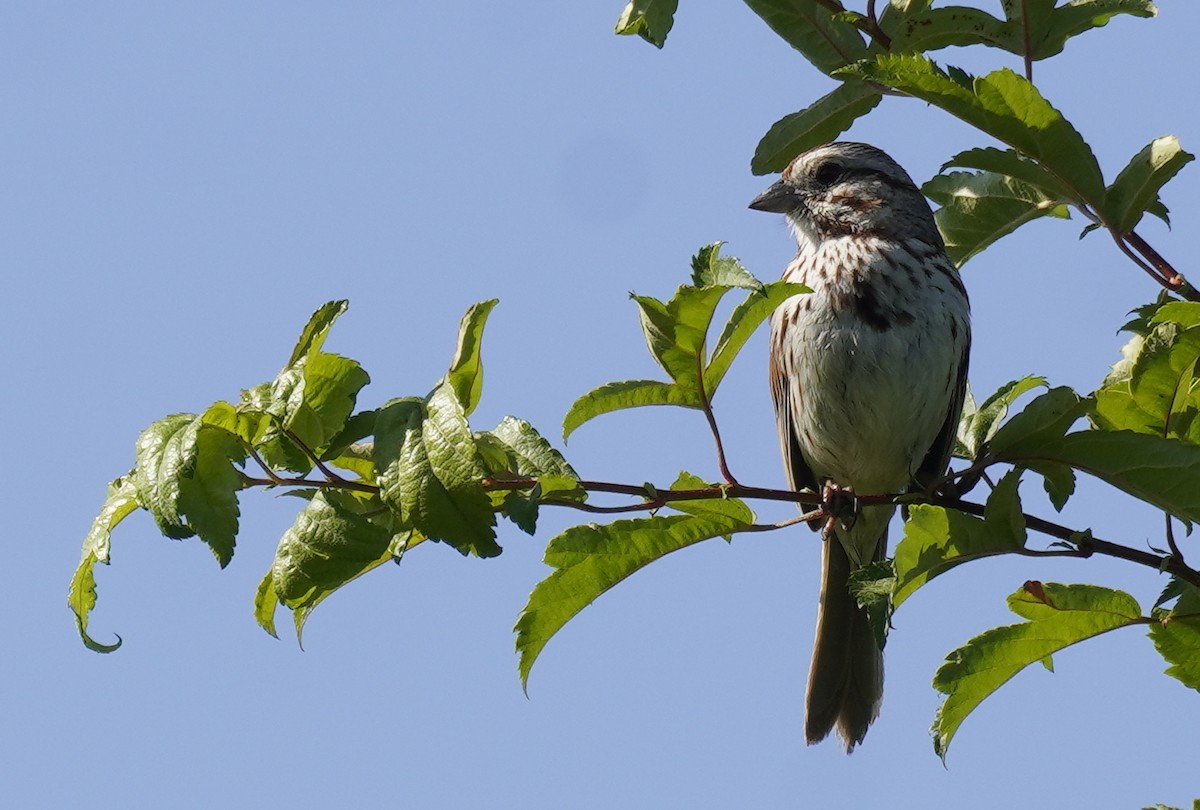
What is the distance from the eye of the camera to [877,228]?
5.14 metres

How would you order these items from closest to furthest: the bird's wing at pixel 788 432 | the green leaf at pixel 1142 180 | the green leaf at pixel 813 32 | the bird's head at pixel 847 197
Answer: the green leaf at pixel 1142 180 < the green leaf at pixel 813 32 < the bird's wing at pixel 788 432 < the bird's head at pixel 847 197

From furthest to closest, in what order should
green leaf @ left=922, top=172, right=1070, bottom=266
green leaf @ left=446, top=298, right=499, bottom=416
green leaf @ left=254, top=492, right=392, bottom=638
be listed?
green leaf @ left=922, top=172, right=1070, bottom=266 < green leaf @ left=446, top=298, right=499, bottom=416 < green leaf @ left=254, top=492, right=392, bottom=638

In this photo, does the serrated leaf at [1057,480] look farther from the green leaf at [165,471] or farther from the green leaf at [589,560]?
the green leaf at [165,471]

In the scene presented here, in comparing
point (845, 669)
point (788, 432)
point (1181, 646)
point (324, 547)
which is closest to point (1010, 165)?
point (1181, 646)

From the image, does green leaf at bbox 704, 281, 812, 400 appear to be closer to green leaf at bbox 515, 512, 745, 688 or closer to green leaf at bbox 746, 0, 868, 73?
green leaf at bbox 515, 512, 745, 688

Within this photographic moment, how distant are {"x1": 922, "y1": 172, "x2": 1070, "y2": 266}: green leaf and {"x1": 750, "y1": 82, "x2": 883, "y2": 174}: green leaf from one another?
0.26 m

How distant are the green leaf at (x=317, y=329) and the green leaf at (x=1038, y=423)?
1332mm

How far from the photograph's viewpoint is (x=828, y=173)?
214 inches

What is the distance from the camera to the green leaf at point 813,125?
3.56 meters

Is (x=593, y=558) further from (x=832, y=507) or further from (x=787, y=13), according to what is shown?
(x=787, y=13)

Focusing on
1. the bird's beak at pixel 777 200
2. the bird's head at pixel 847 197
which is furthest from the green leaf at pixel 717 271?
the bird's beak at pixel 777 200

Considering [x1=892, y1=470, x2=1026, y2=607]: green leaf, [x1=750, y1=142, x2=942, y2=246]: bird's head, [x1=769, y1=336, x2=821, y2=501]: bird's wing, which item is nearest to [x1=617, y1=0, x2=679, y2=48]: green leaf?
[x1=892, y1=470, x2=1026, y2=607]: green leaf

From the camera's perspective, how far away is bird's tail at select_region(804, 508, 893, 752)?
16.7 ft

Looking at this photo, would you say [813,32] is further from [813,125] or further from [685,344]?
[685,344]
